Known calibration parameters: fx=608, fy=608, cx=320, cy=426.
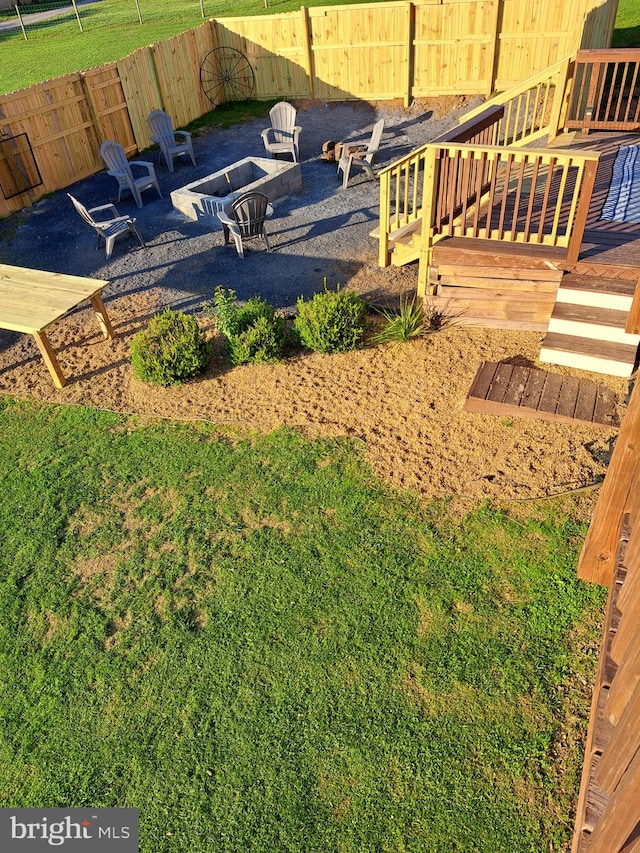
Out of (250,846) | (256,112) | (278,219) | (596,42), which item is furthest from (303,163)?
(250,846)

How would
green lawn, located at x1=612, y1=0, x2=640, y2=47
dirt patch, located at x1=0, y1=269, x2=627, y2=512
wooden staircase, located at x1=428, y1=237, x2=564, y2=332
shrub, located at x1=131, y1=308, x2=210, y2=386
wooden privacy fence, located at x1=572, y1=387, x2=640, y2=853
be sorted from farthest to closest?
green lawn, located at x1=612, y1=0, x2=640, y2=47 → shrub, located at x1=131, y1=308, x2=210, y2=386 → wooden staircase, located at x1=428, y1=237, x2=564, y2=332 → dirt patch, located at x1=0, y1=269, x2=627, y2=512 → wooden privacy fence, located at x1=572, y1=387, x2=640, y2=853

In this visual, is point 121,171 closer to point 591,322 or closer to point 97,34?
point 591,322

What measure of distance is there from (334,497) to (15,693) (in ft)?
9.37

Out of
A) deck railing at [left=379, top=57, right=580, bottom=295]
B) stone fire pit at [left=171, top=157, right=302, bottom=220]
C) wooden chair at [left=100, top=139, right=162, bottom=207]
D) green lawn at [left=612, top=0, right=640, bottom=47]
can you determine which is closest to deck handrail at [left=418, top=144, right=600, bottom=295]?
deck railing at [left=379, top=57, right=580, bottom=295]

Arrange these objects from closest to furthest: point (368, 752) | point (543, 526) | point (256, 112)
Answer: point (368, 752) < point (543, 526) < point (256, 112)

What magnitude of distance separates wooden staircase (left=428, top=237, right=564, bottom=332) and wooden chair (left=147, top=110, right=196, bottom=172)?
7.99 metres

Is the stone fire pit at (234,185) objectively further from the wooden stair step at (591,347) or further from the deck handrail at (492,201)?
the wooden stair step at (591,347)

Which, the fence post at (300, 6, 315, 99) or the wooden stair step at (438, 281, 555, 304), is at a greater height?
the fence post at (300, 6, 315, 99)

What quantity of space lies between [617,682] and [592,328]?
187 inches

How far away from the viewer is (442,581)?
4676mm

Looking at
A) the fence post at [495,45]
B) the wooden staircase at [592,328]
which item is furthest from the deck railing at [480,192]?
the fence post at [495,45]

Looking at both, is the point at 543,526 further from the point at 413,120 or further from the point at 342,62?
the point at 342,62

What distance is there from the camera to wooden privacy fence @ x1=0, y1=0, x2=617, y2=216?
12055mm

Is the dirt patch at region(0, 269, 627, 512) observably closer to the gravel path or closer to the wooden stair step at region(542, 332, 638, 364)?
the wooden stair step at region(542, 332, 638, 364)
